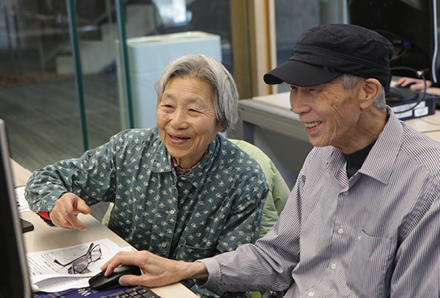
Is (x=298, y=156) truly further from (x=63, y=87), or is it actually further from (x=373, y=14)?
(x=63, y=87)

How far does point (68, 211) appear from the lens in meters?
1.50

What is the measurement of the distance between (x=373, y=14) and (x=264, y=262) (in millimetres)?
1644

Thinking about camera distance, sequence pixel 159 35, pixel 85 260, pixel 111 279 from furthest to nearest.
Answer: pixel 159 35
pixel 85 260
pixel 111 279

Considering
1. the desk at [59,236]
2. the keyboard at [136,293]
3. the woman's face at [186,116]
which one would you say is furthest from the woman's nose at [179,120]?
the keyboard at [136,293]

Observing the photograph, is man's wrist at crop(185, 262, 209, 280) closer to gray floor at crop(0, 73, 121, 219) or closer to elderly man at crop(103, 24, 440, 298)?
elderly man at crop(103, 24, 440, 298)

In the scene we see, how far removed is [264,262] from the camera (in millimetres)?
1409

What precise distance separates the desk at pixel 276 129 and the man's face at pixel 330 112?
147 cm

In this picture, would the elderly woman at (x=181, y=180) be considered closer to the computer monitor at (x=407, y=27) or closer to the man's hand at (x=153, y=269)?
the man's hand at (x=153, y=269)

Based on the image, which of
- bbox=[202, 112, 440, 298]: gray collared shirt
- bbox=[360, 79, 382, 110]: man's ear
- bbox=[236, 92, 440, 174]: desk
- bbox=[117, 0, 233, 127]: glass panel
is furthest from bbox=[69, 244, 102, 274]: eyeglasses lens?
bbox=[117, 0, 233, 127]: glass panel

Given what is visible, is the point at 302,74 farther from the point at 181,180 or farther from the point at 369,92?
the point at 181,180

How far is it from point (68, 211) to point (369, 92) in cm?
91

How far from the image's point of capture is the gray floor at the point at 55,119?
4.18 meters

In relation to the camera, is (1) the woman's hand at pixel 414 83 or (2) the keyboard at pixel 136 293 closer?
(2) the keyboard at pixel 136 293

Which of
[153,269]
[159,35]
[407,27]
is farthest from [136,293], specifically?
[159,35]
